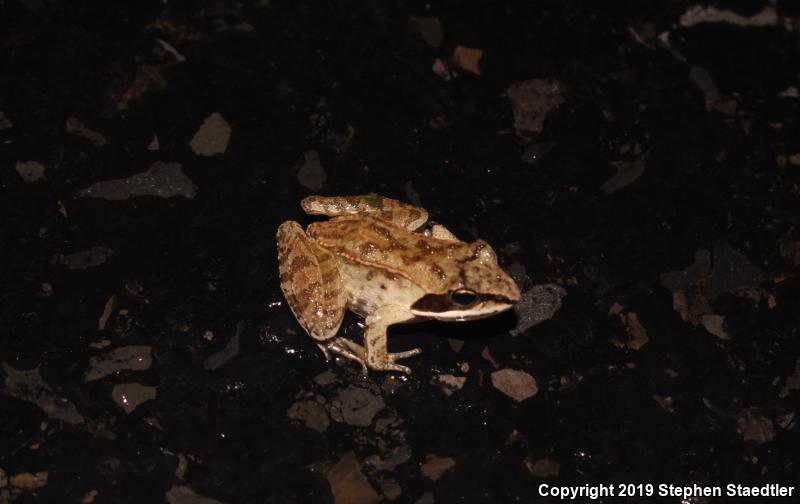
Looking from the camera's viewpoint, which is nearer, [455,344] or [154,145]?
[455,344]

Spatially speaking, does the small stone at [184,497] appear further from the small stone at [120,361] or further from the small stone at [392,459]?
the small stone at [392,459]

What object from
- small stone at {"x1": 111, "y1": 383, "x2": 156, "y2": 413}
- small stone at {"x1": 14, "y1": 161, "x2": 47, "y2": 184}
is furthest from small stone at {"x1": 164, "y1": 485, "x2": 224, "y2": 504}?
small stone at {"x1": 14, "y1": 161, "x2": 47, "y2": 184}

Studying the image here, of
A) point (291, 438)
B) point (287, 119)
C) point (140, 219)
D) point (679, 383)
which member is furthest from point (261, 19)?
point (679, 383)

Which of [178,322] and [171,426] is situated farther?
[178,322]

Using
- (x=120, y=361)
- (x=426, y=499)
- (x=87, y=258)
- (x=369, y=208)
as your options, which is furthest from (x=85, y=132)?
(x=426, y=499)

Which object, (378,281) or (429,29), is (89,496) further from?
(429,29)

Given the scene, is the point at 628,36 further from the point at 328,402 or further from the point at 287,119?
the point at 328,402
